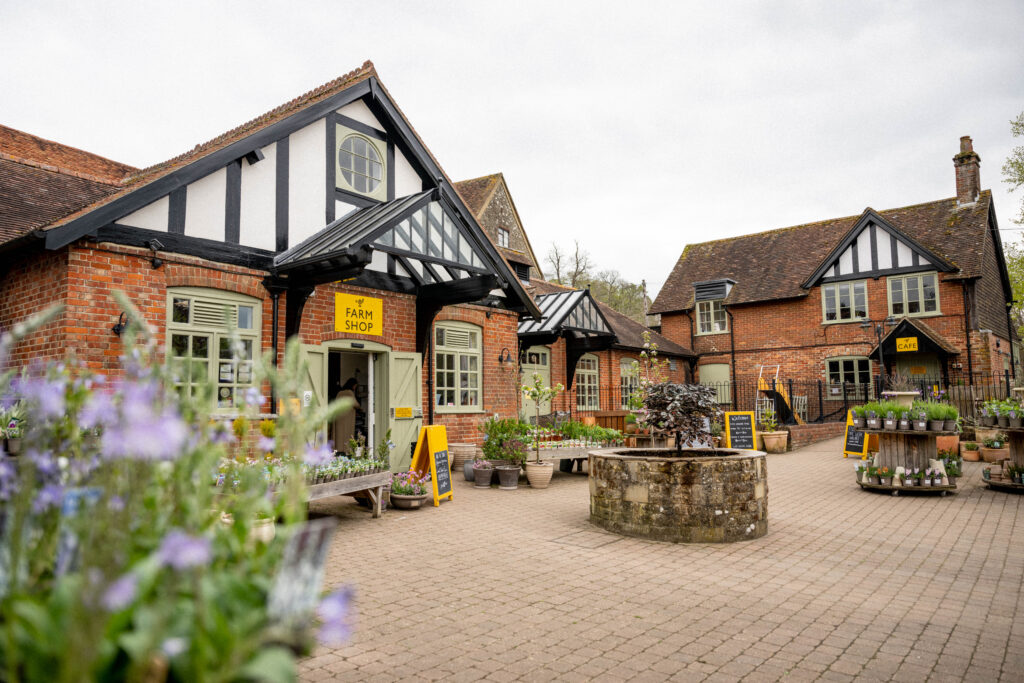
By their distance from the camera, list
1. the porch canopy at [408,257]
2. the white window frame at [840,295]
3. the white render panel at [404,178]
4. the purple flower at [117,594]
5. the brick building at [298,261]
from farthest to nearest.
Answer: the white window frame at [840,295]
the white render panel at [404,178]
the porch canopy at [408,257]
the brick building at [298,261]
the purple flower at [117,594]

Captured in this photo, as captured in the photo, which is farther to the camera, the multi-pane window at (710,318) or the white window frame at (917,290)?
the multi-pane window at (710,318)

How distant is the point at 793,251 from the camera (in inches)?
1014

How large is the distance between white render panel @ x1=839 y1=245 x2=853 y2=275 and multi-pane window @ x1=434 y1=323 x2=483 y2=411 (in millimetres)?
15843

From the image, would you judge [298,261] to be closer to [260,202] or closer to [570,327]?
[260,202]

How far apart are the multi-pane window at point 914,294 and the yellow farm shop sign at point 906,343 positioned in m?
1.48

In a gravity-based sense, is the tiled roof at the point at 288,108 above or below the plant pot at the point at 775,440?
above

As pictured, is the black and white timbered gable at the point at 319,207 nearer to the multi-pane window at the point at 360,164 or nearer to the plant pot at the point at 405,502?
the multi-pane window at the point at 360,164

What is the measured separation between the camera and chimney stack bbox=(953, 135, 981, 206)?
21.9 meters

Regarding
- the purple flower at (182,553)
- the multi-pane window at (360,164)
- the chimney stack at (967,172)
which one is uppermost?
the chimney stack at (967,172)

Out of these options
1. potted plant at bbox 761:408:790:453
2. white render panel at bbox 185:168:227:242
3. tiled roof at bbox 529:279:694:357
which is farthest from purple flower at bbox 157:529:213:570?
tiled roof at bbox 529:279:694:357

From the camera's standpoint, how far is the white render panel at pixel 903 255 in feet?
69.4

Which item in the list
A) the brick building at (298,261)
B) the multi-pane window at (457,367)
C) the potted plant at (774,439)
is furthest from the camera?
the potted plant at (774,439)

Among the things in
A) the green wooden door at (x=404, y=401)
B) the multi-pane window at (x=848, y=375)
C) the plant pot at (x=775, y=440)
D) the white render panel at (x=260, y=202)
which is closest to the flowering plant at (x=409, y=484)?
the green wooden door at (x=404, y=401)

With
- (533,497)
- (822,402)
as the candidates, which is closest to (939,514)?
(533,497)
